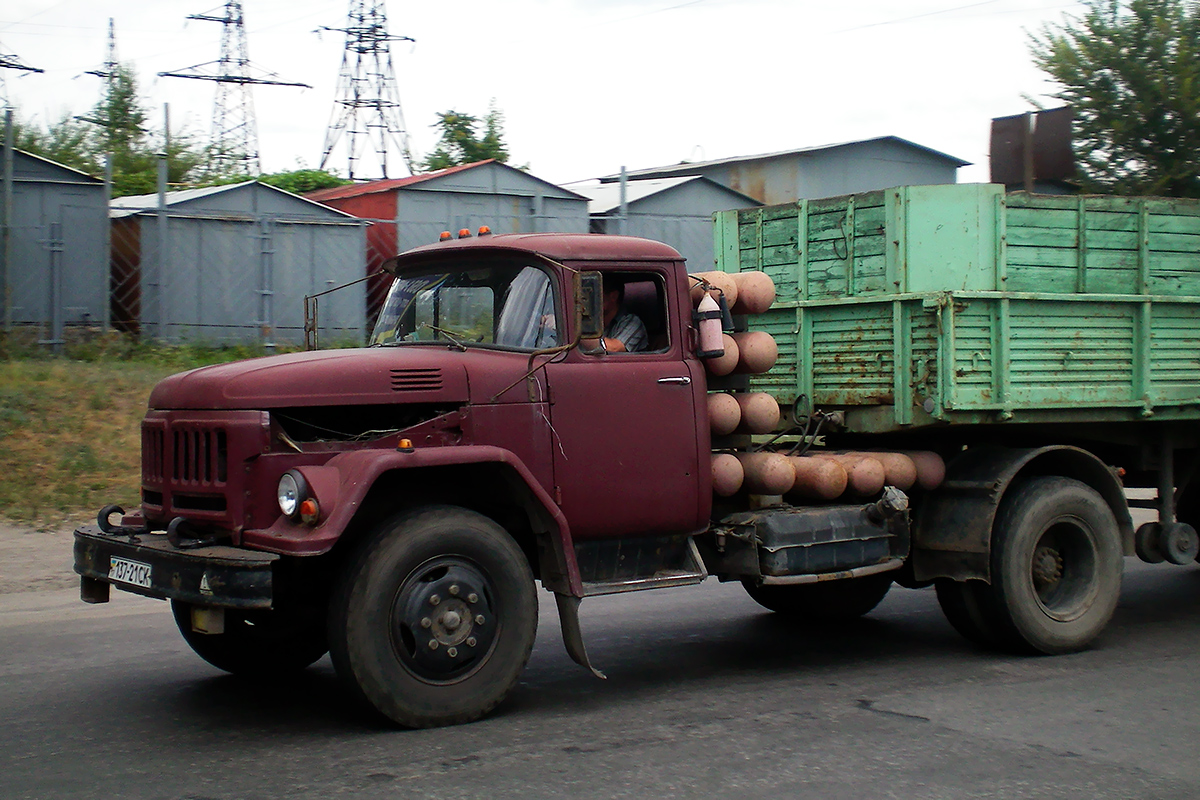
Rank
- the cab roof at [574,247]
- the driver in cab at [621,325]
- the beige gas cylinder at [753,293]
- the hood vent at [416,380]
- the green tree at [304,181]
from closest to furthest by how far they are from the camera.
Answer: the hood vent at [416,380]
the cab roof at [574,247]
the driver in cab at [621,325]
the beige gas cylinder at [753,293]
the green tree at [304,181]

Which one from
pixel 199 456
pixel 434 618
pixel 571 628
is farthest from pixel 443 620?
pixel 199 456

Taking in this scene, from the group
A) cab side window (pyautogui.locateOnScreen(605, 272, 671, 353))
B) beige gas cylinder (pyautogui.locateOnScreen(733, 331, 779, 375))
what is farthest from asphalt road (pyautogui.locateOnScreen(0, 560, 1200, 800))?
cab side window (pyautogui.locateOnScreen(605, 272, 671, 353))

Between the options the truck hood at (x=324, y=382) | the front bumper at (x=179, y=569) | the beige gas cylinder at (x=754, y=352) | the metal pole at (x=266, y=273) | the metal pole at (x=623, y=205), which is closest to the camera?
the front bumper at (x=179, y=569)

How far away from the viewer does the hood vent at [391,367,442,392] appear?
5484 mm

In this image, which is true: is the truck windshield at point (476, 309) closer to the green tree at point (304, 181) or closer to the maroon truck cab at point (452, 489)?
the maroon truck cab at point (452, 489)

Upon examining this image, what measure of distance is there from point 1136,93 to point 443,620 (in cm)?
1963

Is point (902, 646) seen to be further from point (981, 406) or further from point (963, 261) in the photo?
point (963, 261)

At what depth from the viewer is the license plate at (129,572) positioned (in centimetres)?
525

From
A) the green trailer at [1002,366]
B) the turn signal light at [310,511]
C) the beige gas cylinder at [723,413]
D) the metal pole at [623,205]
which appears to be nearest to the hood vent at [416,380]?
the turn signal light at [310,511]

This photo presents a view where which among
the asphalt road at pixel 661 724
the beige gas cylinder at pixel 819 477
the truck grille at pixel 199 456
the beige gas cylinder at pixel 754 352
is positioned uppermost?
the beige gas cylinder at pixel 754 352

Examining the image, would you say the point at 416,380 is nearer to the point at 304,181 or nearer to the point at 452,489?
the point at 452,489

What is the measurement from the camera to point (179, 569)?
5094 mm

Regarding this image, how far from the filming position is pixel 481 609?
5.40m

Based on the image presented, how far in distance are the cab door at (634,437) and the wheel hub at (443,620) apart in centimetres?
68
